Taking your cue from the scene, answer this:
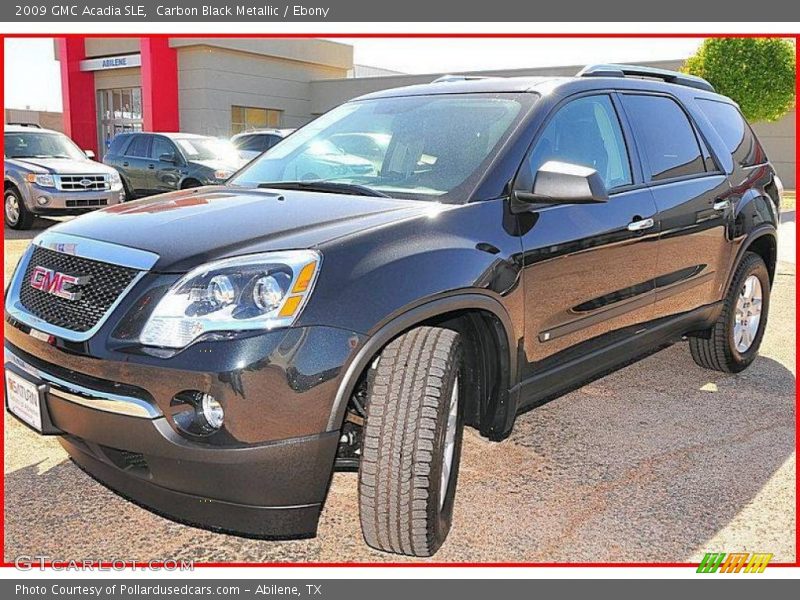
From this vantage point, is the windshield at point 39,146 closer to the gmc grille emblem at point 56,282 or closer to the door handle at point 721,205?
the gmc grille emblem at point 56,282

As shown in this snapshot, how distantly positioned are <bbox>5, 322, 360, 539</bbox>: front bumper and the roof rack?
2.58 m

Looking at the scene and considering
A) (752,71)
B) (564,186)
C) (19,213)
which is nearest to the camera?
(564,186)

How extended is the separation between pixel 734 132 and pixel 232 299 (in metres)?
4.12

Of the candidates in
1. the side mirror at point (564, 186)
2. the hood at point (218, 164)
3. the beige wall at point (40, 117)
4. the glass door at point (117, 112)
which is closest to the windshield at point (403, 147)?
the side mirror at point (564, 186)

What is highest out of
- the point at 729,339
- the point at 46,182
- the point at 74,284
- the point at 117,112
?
the point at 74,284

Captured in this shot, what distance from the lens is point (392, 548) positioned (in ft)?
9.31

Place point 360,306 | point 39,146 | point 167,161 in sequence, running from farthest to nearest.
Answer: point 167,161 → point 39,146 → point 360,306

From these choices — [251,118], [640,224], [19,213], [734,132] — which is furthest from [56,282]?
[251,118]

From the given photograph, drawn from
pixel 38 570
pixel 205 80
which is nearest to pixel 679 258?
pixel 38 570

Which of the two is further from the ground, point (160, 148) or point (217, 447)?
point (217, 447)

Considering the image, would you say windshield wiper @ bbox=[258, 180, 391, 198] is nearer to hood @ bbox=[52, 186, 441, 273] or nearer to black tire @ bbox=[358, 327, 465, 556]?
hood @ bbox=[52, 186, 441, 273]

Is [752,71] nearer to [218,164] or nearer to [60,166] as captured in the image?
[218,164]

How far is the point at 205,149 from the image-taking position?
14.8 meters

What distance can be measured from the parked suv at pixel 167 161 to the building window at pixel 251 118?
16.6 meters
